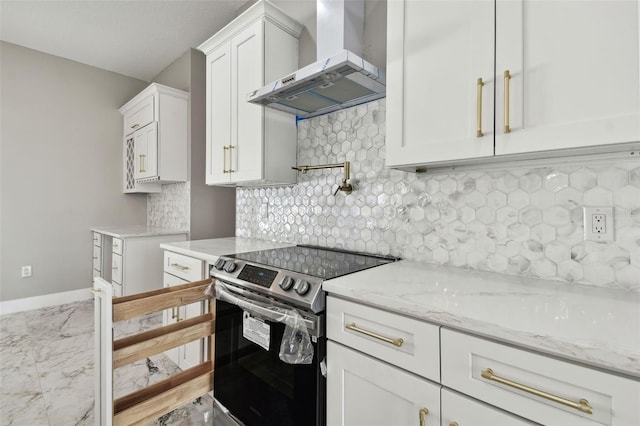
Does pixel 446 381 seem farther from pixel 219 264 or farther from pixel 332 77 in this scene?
pixel 332 77

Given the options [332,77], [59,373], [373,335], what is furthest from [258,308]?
[59,373]

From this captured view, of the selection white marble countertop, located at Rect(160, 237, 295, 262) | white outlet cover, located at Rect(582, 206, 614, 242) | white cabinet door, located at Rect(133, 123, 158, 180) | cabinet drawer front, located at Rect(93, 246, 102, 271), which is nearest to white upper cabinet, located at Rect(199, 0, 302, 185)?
white marble countertop, located at Rect(160, 237, 295, 262)

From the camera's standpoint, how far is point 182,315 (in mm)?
2010

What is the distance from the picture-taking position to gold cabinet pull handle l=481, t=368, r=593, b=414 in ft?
2.11

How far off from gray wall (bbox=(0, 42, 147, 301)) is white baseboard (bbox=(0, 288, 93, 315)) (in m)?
0.06

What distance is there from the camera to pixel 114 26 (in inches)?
119

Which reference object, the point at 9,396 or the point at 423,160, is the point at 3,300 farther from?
the point at 423,160

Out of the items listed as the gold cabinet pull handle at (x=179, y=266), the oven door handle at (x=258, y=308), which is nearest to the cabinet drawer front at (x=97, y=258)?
the gold cabinet pull handle at (x=179, y=266)

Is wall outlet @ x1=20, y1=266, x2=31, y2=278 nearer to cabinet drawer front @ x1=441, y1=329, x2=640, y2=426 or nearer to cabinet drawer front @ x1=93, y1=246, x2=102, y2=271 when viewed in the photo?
cabinet drawer front @ x1=93, y1=246, x2=102, y2=271

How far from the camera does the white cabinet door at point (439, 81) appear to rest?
3.40 ft

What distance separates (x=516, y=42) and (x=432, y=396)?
1.12 meters

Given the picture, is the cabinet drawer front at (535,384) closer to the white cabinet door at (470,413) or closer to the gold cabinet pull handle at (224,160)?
the white cabinet door at (470,413)

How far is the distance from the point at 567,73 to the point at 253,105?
1.67 metres

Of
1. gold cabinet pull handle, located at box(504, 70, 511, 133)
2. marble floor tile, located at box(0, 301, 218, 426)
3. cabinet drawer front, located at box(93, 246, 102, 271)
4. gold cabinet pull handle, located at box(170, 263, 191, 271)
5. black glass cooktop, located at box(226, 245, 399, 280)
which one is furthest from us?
cabinet drawer front, located at box(93, 246, 102, 271)
